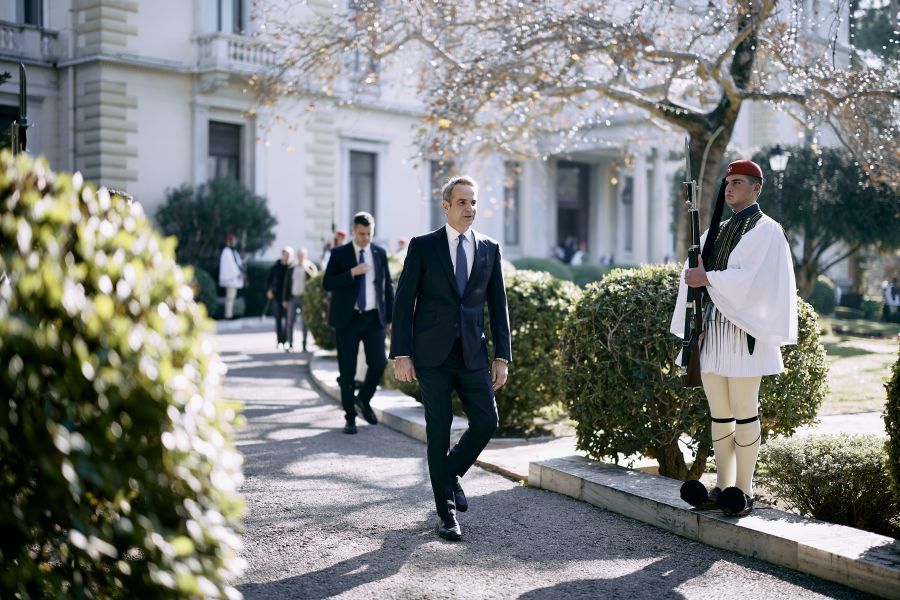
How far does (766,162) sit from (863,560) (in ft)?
75.5

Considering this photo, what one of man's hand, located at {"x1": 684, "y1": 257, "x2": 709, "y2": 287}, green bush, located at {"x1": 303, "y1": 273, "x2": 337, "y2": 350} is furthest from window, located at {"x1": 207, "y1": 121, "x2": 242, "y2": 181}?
man's hand, located at {"x1": 684, "y1": 257, "x2": 709, "y2": 287}

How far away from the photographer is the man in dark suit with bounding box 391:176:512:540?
5.75 metres

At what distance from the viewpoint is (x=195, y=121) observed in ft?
88.0

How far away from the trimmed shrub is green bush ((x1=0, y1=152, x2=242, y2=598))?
6367mm

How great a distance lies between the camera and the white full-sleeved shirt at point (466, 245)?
587cm

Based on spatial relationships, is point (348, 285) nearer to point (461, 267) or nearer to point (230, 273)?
point (461, 267)

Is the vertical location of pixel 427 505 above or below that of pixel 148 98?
below

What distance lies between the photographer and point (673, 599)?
4.59 m

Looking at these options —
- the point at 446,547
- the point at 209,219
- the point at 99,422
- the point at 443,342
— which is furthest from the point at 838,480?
the point at 209,219

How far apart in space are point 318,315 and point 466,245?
10.0 m

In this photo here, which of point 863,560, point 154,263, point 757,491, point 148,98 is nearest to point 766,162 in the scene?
point 148,98

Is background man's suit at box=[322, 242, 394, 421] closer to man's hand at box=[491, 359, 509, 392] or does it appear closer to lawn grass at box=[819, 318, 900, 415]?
man's hand at box=[491, 359, 509, 392]

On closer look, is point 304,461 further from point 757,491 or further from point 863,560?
point 863,560

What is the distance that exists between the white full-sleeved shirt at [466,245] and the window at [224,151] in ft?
73.6
